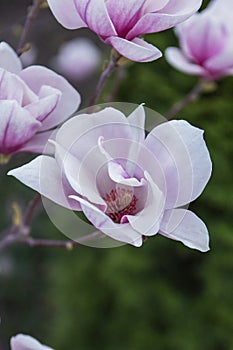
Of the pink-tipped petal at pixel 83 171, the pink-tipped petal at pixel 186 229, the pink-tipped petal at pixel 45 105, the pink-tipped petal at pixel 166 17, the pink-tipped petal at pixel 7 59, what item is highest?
the pink-tipped petal at pixel 166 17

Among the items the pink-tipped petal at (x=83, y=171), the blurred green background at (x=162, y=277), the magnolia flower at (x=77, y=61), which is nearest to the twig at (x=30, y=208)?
the pink-tipped petal at (x=83, y=171)

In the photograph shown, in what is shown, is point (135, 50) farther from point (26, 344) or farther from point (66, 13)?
point (26, 344)

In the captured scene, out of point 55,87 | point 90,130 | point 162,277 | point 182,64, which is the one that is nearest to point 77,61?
point 162,277

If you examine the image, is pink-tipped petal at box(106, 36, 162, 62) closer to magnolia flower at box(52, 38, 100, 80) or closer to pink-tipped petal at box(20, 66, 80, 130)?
pink-tipped petal at box(20, 66, 80, 130)

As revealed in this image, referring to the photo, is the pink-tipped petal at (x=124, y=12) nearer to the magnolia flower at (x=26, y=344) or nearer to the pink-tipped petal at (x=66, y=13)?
the pink-tipped petal at (x=66, y=13)

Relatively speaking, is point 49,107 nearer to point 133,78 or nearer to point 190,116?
point 190,116
